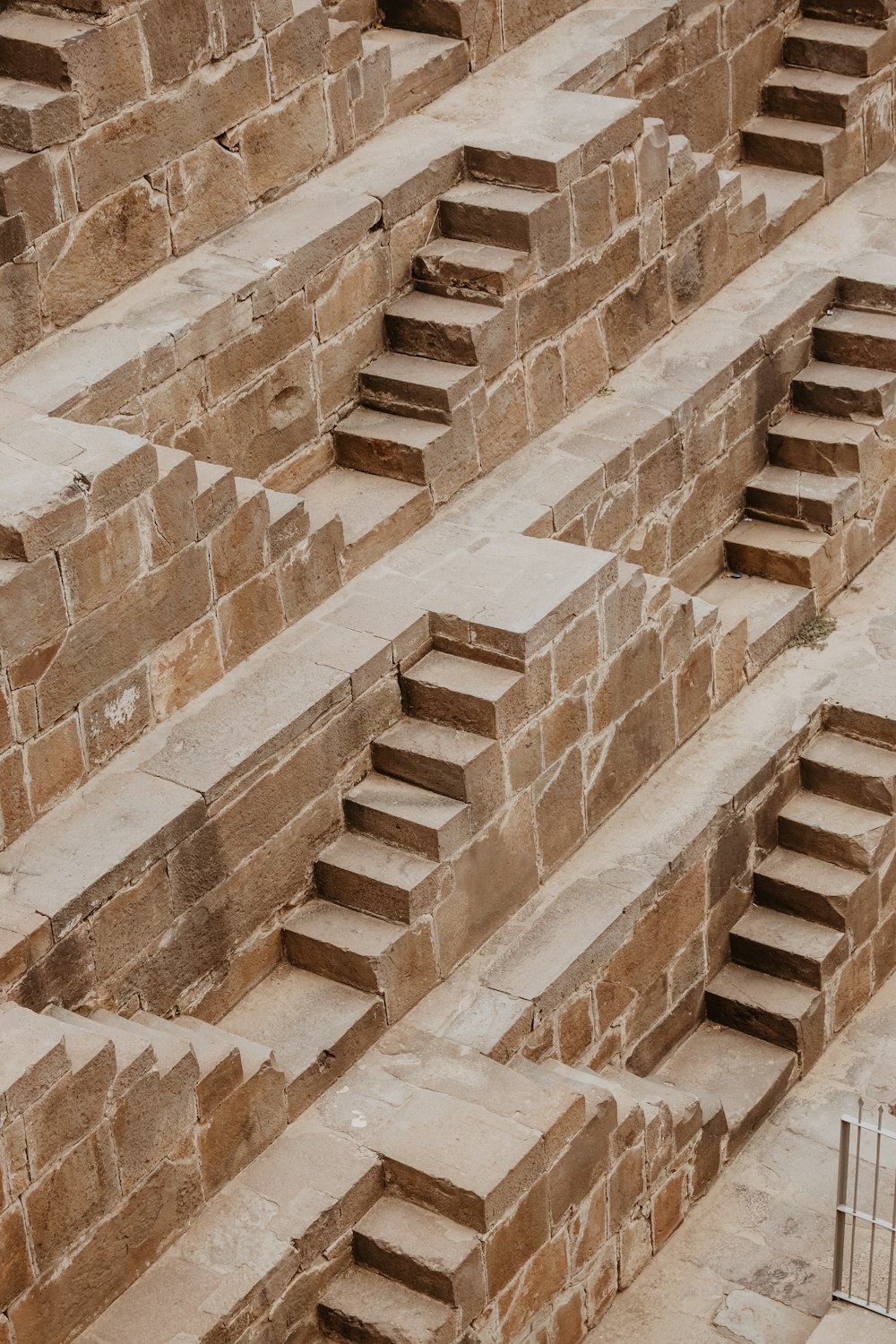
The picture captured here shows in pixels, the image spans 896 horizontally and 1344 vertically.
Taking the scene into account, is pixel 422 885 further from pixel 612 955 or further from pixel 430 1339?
pixel 430 1339

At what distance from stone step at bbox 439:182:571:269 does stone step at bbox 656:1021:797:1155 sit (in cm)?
368

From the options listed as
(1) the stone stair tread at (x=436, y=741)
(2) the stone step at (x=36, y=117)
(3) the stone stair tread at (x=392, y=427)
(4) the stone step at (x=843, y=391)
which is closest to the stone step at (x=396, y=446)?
(3) the stone stair tread at (x=392, y=427)

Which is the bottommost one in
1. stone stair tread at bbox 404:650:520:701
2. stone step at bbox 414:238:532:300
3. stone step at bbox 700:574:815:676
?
stone step at bbox 700:574:815:676

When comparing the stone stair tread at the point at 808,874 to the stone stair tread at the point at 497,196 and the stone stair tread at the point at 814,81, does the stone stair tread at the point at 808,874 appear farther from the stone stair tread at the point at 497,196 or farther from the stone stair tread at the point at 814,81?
the stone stair tread at the point at 814,81

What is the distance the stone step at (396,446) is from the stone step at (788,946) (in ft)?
8.42

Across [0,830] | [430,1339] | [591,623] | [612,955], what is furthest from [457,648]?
[430,1339]

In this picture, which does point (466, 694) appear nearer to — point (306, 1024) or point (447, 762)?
point (447, 762)

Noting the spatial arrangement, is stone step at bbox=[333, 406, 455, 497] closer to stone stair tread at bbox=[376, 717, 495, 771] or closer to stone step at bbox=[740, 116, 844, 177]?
stone stair tread at bbox=[376, 717, 495, 771]

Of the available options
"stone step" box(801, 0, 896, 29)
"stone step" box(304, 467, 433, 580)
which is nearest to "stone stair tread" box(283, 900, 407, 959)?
"stone step" box(304, 467, 433, 580)

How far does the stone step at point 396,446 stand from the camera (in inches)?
370

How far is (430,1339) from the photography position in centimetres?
723

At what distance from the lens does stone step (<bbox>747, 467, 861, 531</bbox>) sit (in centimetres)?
1083

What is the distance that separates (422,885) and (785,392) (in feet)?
13.7

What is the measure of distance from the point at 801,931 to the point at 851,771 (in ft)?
2.58
